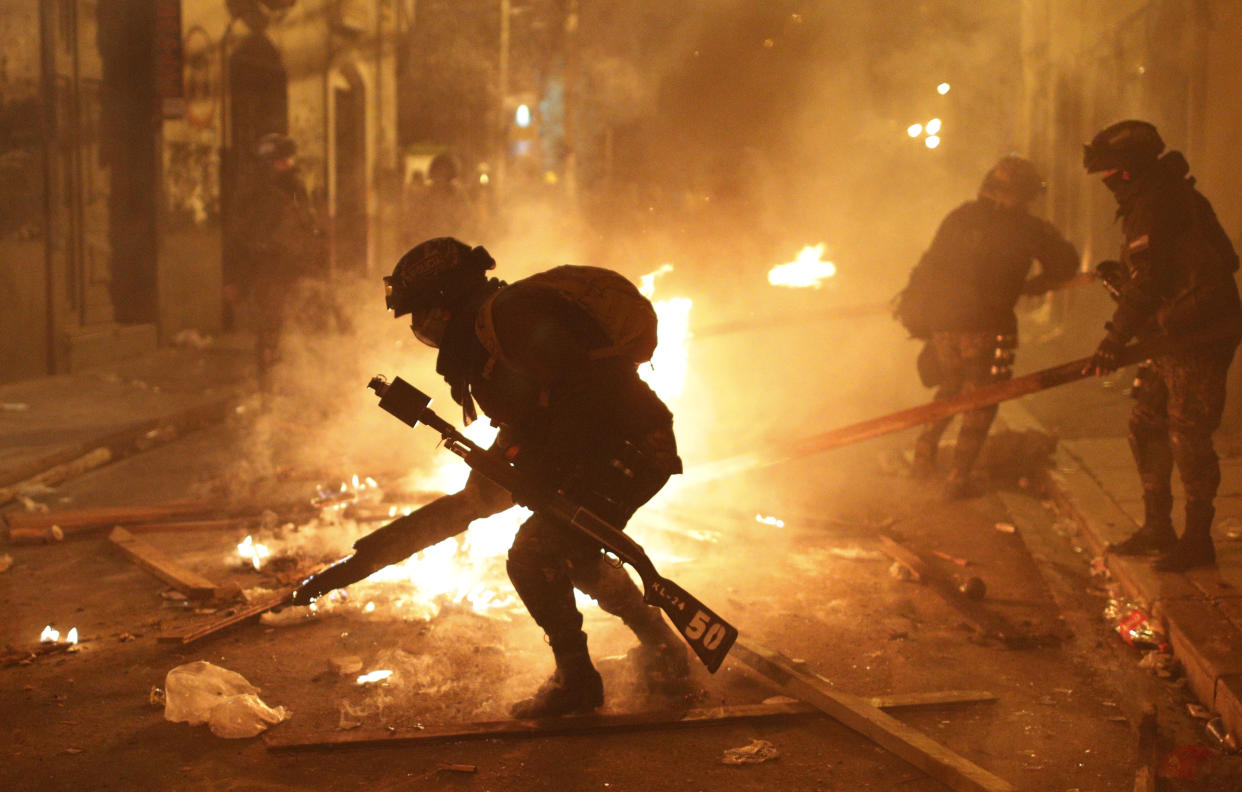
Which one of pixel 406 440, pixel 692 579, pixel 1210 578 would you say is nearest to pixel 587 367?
pixel 692 579

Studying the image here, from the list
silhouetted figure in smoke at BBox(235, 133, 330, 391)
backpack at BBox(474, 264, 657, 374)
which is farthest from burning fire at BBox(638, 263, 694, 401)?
backpack at BBox(474, 264, 657, 374)

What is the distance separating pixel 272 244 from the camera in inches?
372

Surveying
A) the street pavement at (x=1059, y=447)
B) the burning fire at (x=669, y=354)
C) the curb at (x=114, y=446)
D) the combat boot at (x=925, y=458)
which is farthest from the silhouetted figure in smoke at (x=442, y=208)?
the combat boot at (x=925, y=458)

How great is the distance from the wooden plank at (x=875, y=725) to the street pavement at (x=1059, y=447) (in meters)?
1.07

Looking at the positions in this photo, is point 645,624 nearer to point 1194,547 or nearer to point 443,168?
point 1194,547

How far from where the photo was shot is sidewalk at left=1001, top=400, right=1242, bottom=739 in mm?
4055

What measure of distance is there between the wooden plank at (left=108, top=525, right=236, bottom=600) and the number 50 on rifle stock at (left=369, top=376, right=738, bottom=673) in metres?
2.04

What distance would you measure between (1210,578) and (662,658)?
→ 257 cm

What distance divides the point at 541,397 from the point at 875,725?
152 cm

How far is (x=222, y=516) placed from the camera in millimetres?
6465

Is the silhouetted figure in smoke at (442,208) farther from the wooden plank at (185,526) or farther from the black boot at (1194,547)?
the black boot at (1194,547)

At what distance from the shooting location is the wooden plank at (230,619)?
14.8 ft

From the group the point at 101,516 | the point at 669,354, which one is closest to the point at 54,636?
the point at 101,516

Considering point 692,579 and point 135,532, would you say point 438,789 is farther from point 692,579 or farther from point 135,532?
point 135,532
